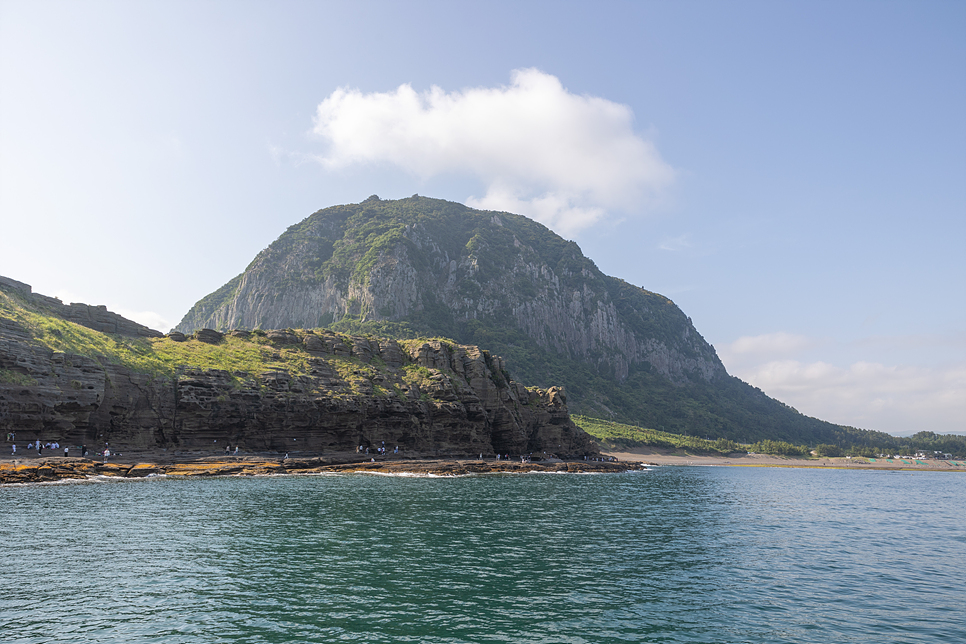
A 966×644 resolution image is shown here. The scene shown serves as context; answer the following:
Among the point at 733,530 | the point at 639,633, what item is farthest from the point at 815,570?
the point at 639,633

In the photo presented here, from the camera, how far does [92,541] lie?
32.0 metres

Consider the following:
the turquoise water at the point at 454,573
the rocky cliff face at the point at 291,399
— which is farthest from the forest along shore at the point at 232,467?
the turquoise water at the point at 454,573

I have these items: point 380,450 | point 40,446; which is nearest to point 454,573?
point 40,446

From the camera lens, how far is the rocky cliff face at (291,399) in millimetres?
77250

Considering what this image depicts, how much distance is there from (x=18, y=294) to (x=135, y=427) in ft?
115

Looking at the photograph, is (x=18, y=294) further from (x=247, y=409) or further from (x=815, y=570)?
(x=815, y=570)

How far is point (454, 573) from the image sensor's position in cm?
2711

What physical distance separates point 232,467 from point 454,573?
218 ft

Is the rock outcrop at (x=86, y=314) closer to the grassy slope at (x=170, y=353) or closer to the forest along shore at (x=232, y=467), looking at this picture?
the grassy slope at (x=170, y=353)

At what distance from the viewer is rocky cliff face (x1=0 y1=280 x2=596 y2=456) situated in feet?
253

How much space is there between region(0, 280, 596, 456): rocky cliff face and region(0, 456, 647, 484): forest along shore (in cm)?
840

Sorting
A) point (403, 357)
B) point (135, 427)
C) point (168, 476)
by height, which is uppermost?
point (403, 357)

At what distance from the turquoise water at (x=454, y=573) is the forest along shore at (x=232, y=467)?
11.4 m

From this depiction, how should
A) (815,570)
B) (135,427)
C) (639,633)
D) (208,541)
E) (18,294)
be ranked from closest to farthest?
(639,633) < (815,570) < (208,541) < (135,427) < (18,294)
